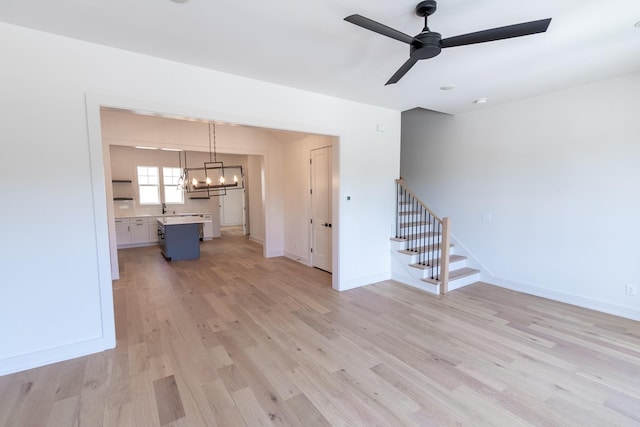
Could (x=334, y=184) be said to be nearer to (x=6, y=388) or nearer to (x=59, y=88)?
(x=59, y=88)

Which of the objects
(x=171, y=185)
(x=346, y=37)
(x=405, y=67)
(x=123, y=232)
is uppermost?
(x=346, y=37)

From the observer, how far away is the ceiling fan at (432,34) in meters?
1.72

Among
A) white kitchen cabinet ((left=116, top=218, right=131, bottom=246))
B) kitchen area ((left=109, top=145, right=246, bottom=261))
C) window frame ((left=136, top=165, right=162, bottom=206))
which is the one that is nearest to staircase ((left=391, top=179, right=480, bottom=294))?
kitchen area ((left=109, top=145, right=246, bottom=261))

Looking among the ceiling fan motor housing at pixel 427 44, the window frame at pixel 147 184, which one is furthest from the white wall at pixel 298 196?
the window frame at pixel 147 184

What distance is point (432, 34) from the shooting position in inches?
77.4

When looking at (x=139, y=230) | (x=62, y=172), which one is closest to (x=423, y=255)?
(x=62, y=172)

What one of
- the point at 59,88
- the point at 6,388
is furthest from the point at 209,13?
the point at 6,388

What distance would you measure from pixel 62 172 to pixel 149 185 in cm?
669

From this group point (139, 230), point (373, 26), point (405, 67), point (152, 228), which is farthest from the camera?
point (152, 228)

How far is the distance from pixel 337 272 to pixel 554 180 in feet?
10.8

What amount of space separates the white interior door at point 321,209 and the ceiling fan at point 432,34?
3.18m

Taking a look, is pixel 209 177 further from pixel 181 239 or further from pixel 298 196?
pixel 298 196

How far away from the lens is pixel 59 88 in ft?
8.02

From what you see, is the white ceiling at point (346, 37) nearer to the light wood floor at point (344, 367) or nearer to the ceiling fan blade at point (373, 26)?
the ceiling fan blade at point (373, 26)
